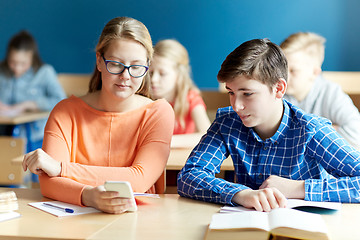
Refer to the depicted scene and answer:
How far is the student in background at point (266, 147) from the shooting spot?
4.91 feet

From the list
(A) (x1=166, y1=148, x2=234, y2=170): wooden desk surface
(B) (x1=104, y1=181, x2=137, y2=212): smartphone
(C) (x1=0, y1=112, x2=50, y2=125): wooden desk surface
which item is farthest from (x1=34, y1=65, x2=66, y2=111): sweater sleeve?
(B) (x1=104, y1=181, x2=137, y2=212): smartphone

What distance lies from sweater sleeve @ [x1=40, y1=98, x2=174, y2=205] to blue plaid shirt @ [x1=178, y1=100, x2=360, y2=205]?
11 cm

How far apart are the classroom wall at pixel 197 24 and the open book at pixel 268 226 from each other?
3.78 metres

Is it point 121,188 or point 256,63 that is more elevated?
point 256,63

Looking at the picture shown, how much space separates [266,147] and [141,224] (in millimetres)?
551

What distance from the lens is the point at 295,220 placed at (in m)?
1.17

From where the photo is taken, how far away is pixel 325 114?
9.71 ft

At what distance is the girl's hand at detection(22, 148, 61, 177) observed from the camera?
152cm

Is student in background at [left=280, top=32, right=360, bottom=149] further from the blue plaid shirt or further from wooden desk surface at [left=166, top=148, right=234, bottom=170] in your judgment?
the blue plaid shirt

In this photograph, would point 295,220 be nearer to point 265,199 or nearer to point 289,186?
point 265,199

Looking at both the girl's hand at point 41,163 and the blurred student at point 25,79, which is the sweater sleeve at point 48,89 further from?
the girl's hand at point 41,163

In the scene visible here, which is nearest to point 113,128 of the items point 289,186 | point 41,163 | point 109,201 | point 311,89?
point 41,163

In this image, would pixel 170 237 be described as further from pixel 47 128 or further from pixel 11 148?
pixel 11 148

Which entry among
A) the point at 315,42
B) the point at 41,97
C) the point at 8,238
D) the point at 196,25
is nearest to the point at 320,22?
the point at 196,25
